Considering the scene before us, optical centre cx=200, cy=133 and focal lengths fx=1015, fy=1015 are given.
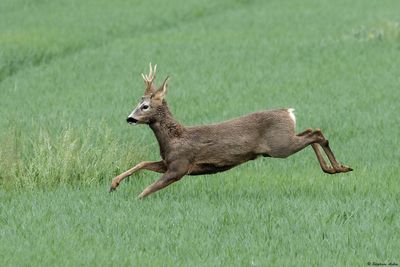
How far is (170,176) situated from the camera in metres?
9.23

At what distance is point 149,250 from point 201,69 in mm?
11412

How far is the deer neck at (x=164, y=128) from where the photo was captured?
9.47m

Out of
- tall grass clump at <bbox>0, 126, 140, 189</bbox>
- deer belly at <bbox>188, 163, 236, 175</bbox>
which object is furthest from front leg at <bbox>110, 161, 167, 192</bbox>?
tall grass clump at <bbox>0, 126, 140, 189</bbox>

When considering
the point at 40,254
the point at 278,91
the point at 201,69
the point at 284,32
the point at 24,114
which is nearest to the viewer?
the point at 40,254

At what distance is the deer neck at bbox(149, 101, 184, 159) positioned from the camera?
9.47 meters

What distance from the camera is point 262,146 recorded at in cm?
962

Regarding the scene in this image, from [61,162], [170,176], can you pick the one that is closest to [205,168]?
[170,176]

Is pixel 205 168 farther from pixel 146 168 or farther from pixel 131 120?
pixel 131 120

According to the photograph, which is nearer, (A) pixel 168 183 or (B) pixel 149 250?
(B) pixel 149 250

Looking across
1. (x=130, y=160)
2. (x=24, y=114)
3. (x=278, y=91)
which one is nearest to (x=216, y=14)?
(x=278, y=91)

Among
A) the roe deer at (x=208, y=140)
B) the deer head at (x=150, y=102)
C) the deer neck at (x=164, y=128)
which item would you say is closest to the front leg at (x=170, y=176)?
the roe deer at (x=208, y=140)

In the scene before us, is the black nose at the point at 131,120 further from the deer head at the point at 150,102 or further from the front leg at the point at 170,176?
the front leg at the point at 170,176

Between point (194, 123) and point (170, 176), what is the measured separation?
481 centimetres

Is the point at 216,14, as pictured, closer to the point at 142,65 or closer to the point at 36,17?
the point at 36,17
